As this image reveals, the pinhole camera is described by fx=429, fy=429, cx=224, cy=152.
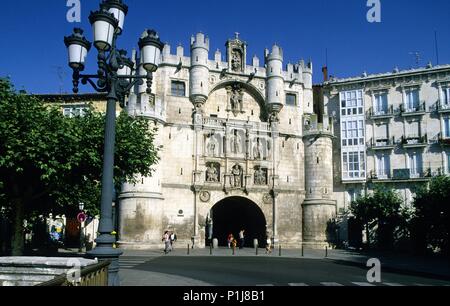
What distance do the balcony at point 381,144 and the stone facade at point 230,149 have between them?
4.70 meters

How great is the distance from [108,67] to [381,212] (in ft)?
104

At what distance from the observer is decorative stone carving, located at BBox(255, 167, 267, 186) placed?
40062 mm

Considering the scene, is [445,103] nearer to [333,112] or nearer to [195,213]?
[333,112]

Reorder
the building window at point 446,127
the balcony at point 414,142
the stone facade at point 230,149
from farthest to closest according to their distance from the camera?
the balcony at point 414,142, the building window at point 446,127, the stone facade at point 230,149

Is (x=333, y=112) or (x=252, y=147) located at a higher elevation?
(x=333, y=112)

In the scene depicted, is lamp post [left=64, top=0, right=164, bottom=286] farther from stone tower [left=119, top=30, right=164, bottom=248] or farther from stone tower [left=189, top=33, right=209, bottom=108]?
stone tower [left=189, top=33, right=209, bottom=108]

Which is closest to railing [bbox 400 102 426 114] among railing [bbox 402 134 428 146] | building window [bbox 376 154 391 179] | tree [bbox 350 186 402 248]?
railing [bbox 402 134 428 146]

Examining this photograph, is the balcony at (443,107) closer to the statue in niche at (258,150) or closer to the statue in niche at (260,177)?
the statue in niche at (258,150)

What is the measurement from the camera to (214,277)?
53.2 feet

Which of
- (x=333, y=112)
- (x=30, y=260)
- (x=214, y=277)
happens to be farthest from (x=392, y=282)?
(x=333, y=112)

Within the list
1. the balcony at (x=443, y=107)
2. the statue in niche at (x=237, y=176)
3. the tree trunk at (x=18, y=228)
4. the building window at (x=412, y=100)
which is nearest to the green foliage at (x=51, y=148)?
the tree trunk at (x=18, y=228)

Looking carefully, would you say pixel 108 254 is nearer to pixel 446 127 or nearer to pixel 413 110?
pixel 413 110

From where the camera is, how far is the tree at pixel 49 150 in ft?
56.8
